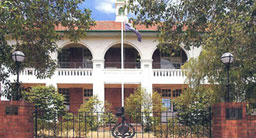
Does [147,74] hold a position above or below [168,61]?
below

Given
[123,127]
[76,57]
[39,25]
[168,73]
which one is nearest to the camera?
[123,127]

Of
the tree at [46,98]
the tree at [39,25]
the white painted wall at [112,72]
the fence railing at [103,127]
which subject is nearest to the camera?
the tree at [39,25]

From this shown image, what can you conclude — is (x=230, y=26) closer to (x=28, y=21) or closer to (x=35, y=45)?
(x=28, y=21)

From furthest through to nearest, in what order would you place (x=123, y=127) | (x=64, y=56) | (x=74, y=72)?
(x=64, y=56) → (x=74, y=72) → (x=123, y=127)

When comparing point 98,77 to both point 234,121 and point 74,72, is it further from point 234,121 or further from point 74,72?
point 234,121

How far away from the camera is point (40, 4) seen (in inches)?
365

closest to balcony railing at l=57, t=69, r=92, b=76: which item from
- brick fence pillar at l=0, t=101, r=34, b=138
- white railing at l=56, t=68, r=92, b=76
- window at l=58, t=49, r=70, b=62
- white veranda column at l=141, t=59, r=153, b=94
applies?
white railing at l=56, t=68, r=92, b=76

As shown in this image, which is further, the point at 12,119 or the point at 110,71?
the point at 110,71

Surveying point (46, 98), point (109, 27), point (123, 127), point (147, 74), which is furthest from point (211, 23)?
point (109, 27)

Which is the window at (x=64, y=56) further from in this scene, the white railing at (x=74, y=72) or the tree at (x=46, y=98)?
the tree at (x=46, y=98)

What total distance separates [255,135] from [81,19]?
626 cm

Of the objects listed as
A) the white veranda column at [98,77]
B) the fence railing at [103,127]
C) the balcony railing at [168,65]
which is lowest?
the fence railing at [103,127]

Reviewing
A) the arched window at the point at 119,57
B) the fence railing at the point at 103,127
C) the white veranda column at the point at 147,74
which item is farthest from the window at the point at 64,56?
the fence railing at the point at 103,127

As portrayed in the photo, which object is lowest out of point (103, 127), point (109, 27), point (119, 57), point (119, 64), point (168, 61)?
point (103, 127)
